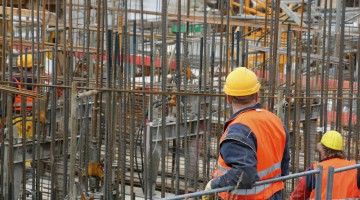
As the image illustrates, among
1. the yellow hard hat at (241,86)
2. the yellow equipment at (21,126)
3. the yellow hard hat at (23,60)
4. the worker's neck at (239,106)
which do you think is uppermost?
the yellow hard hat at (23,60)

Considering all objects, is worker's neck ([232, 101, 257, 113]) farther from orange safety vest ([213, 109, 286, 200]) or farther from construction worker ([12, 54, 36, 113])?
construction worker ([12, 54, 36, 113])

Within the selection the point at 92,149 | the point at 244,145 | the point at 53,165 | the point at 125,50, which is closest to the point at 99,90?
the point at 125,50

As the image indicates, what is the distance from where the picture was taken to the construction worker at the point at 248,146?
16.0 feet

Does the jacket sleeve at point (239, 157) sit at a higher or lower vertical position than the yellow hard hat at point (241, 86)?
lower

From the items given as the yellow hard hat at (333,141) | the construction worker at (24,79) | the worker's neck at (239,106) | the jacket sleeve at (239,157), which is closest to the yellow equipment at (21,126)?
the construction worker at (24,79)

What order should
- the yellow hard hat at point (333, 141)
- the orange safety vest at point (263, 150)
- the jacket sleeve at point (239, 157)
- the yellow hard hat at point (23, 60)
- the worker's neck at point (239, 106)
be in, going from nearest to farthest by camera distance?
1. the jacket sleeve at point (239, 157)
2. the orange safety vest at point (263, 150)
3. the worker's neck at point (239, 106)
4. the yellow hard hat at point (333, 141)
5. the yellow hard hat at point (23, 60)

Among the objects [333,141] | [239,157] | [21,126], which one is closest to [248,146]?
[239,157]

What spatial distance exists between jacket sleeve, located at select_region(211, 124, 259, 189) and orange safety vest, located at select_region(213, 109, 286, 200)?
60mm

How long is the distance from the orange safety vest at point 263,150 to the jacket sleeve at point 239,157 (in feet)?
0.20

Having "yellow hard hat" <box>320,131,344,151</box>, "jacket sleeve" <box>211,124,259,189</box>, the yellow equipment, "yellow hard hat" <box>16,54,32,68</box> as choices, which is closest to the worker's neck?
"jacket sleeve" <box>211,124,259,189</box>

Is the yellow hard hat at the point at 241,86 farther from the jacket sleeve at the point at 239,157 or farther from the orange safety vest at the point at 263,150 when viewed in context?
the jacket sleeve at the point at 239,157

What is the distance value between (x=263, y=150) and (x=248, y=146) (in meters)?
0.22

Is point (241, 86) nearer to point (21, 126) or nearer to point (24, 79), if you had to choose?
point (24, 79)

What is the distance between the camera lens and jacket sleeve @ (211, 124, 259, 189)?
4840mm
